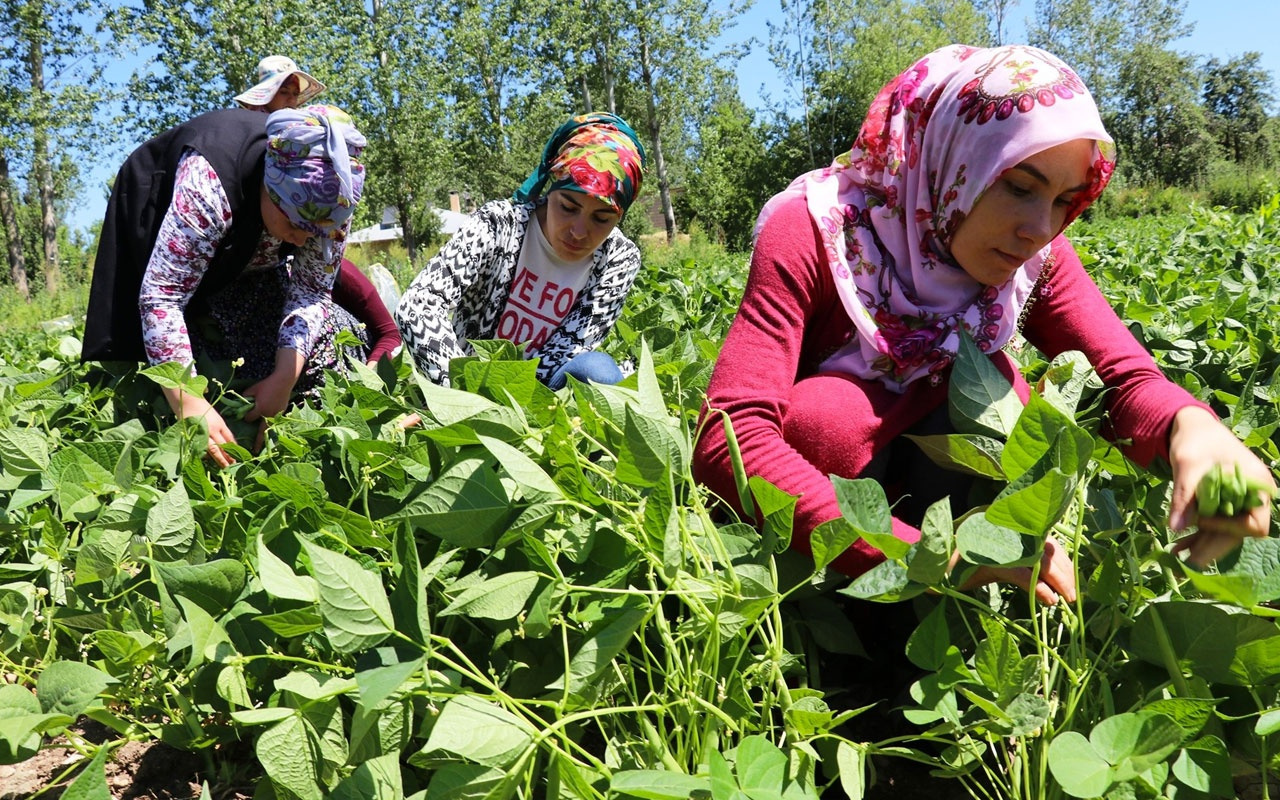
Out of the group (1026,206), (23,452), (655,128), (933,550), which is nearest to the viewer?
(933,550)

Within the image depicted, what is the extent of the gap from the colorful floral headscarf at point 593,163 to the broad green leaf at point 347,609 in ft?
6.17

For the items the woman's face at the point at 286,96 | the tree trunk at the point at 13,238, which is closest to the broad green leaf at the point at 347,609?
the woman's face at the point at 286,96

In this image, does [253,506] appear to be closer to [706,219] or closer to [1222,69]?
[706,219]

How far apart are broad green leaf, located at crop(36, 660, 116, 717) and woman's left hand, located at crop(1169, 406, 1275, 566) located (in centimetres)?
110

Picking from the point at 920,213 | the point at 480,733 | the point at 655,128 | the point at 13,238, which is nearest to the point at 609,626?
the point at 480,733

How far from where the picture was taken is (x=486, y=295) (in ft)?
8.96

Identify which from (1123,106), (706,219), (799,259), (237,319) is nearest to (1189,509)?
(799,259)

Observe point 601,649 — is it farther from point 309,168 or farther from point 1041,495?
point 309,168

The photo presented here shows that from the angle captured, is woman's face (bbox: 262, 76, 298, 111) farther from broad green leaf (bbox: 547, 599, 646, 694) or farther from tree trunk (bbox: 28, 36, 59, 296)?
tree trunk (bbox: 28, 36, 59, 296)

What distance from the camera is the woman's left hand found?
2.90 feet

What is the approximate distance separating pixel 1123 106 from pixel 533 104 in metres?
30.4

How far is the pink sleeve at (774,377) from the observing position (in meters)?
1.24

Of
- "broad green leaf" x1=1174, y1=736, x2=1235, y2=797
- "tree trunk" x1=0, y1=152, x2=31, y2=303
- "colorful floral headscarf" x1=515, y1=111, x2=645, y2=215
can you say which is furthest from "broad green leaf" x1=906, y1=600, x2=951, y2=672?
"tree trunk" x1=0, y1=152, x2=31, y2=303

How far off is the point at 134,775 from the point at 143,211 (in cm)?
167
